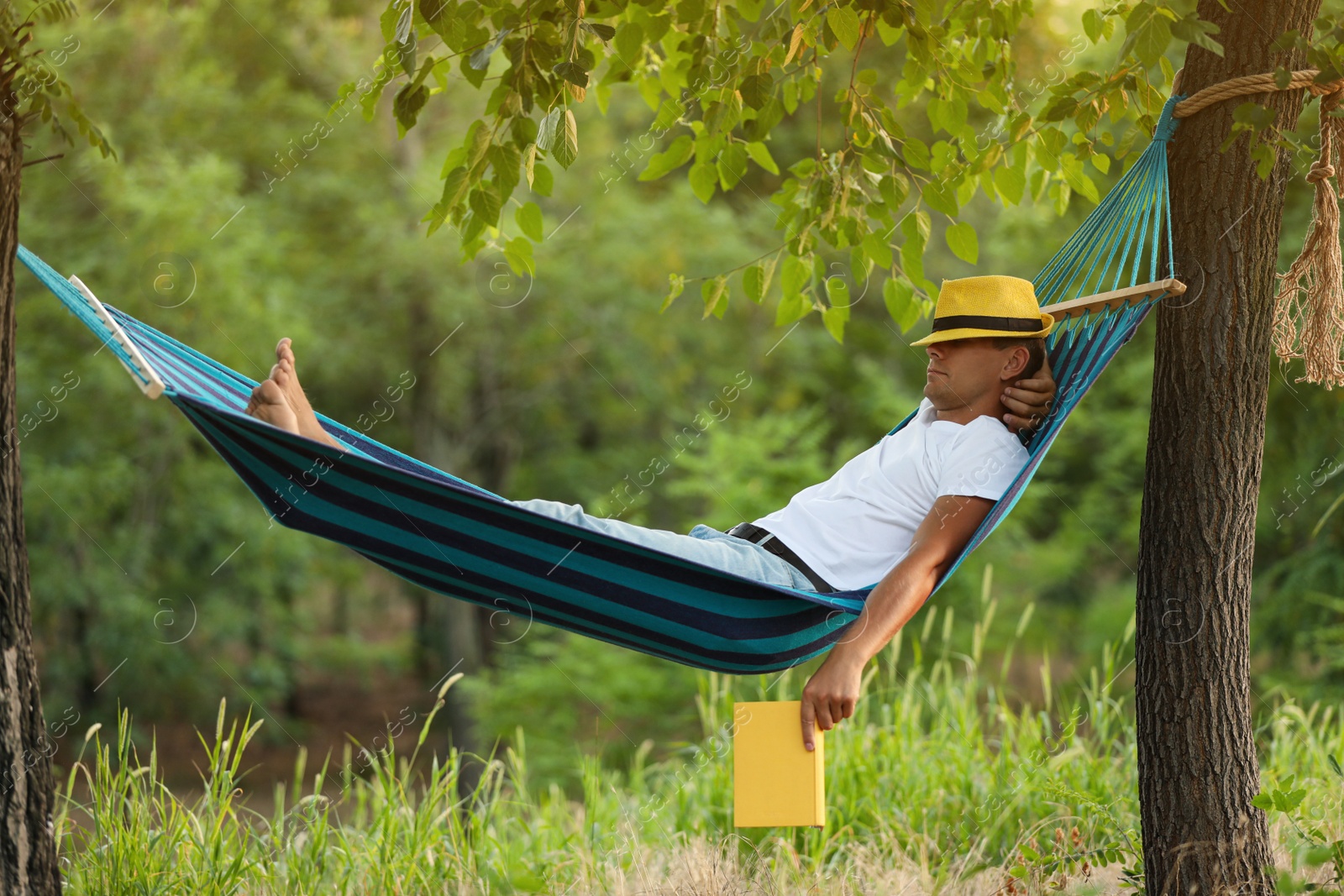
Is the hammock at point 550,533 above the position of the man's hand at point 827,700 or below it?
above

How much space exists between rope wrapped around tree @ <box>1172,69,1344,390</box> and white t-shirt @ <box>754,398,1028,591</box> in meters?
0.52

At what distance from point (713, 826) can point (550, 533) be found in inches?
51.8

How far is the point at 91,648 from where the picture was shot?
26.4 ft

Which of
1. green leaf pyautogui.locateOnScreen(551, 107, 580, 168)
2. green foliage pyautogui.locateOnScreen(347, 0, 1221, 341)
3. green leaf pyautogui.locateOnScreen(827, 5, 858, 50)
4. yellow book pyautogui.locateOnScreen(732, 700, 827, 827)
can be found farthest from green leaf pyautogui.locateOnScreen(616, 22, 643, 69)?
yellow book pyautogui.locateOnScreen(732, 700, 827, 827)

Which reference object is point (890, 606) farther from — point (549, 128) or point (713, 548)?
point (549, 128)

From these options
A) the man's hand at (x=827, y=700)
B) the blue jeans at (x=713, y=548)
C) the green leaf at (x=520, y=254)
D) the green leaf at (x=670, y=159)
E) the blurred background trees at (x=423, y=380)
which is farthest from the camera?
the blurred background trees at (x=423, y=380)

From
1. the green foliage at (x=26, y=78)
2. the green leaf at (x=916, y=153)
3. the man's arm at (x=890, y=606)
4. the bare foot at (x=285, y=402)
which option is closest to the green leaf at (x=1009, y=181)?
the green leaf at (x=916, y=153)

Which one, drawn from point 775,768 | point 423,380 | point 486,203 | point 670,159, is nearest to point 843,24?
point 670,159

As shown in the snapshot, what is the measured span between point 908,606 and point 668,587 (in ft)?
1.20

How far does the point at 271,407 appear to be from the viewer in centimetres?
189

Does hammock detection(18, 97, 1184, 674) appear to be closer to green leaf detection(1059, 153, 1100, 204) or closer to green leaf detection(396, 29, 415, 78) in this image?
green leaf detection(1059, 153, 1100, 204)

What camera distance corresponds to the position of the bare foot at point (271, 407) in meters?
1.88

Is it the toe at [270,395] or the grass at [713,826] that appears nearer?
the toe at [270,395]

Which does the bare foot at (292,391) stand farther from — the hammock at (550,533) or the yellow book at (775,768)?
the yellow book at (775,768)
